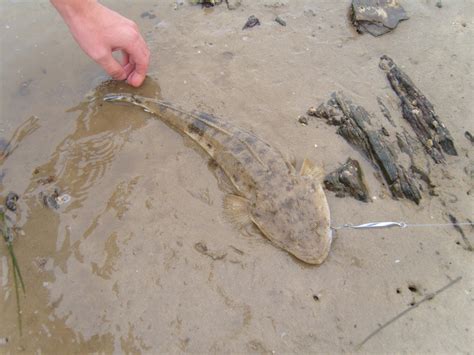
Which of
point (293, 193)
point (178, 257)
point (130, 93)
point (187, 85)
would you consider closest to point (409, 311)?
point (293, 193)

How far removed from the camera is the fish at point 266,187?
3.51 m

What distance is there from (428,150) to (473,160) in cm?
45

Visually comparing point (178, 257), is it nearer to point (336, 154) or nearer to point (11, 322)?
point (11, 322)

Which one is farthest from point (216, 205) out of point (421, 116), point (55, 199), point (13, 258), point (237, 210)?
point (421, 116)

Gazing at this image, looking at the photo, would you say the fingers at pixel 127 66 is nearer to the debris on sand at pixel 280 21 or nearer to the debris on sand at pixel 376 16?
the debris on sand at pixel 280 21

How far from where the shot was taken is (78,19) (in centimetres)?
394

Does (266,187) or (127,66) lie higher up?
(127,66)

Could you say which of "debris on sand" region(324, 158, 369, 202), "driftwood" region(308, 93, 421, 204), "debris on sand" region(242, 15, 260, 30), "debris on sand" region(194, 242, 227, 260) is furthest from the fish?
"debris on sand" region(242, 15, 260, 30)

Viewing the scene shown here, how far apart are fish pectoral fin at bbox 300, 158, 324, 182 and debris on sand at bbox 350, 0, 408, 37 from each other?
263cm

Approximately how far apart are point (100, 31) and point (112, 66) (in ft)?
1.47

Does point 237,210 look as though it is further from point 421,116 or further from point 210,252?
point 421,116

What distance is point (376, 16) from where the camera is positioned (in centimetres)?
555

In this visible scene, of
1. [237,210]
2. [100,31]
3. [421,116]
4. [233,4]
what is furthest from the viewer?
[233,4]

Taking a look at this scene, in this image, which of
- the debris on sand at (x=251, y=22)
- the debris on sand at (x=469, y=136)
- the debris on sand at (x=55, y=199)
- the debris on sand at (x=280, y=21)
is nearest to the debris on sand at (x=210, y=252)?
the debris on sand at (x=55, y=199)
